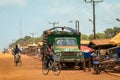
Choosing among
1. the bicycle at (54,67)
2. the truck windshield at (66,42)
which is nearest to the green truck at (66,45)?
the truck windshield at (66,42)

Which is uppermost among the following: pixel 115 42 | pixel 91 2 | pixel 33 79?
pixel 91 2

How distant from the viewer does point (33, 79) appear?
22484mm

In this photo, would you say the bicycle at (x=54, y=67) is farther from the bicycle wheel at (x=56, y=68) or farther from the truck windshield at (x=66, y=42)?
the truck windshield at (x=66, y=42)

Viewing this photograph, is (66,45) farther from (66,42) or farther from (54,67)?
(54,67)

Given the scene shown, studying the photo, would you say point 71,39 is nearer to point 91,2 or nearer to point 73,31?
point 73,31

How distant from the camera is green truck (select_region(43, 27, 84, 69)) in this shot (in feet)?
106

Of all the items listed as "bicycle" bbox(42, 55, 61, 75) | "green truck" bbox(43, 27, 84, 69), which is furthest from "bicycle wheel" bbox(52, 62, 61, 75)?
"green truck" bbox(43, 27, 84, 69)

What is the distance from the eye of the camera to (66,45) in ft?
111

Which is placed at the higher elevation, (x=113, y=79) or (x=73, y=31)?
(x=73, y=31)

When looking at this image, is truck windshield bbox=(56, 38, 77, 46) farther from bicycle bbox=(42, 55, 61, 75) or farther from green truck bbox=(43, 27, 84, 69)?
bicycle bbox=(42, 55, 61, 75)

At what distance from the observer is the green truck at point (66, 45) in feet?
106

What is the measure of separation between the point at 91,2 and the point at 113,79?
141 ft

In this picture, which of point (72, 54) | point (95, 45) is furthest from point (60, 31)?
point (95, 45)

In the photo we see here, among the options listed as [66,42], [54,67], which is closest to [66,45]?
[66,42]
